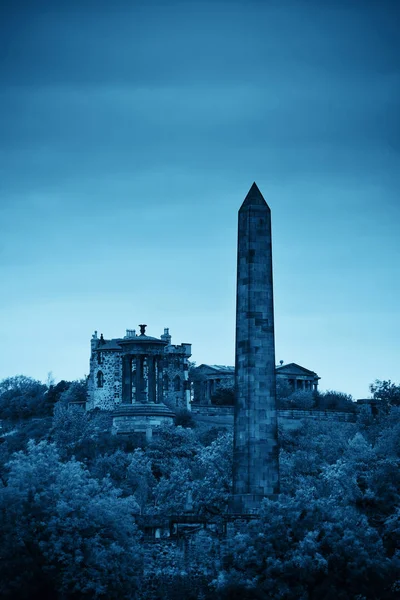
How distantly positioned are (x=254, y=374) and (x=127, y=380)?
50.8 m

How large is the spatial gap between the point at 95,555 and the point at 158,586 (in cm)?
290

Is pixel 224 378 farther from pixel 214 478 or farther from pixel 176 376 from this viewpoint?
pixel 214 478

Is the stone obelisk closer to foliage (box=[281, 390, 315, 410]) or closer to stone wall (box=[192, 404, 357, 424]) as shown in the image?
stone wall (box=[192, 404, 357, 424])

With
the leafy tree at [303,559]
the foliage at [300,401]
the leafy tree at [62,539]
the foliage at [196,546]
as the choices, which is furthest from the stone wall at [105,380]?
the leafy tree at [303,559]

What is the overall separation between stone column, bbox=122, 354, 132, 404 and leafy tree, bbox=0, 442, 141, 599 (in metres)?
47.5

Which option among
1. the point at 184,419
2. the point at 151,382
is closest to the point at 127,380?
the point at 151,382

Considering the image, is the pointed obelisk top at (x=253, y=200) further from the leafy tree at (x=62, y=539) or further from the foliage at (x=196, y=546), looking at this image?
the leafy tree at (x=62, y=539)

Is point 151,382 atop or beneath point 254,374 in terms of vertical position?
atop

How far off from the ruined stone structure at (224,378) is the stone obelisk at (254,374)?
3097 inches

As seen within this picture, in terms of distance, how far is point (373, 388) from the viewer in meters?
95.4

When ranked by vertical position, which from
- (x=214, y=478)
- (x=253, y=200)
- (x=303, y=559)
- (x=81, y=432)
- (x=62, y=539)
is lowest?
(x=303, y=559)

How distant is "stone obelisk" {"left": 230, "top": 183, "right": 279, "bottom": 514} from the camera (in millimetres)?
39562

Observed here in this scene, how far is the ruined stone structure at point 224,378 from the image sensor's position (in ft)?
398

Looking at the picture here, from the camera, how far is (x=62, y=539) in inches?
1548
